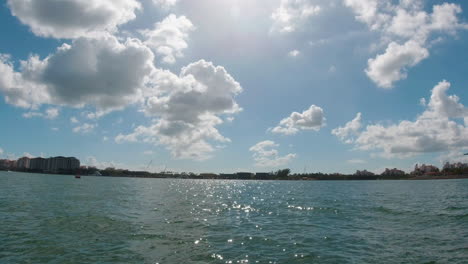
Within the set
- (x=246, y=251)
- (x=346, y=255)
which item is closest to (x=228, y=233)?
(x=246, y=251)

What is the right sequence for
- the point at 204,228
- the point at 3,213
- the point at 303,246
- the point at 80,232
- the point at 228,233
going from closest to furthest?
the point at 303,246 → the point at 80,232 → the point at 228,233 → the point at 204,228 → the point at 3,213

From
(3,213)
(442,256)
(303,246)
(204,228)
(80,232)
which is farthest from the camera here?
(3,213)

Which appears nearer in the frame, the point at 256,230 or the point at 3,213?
the point at 256,230

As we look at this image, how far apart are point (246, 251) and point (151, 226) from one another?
1295 centimetres

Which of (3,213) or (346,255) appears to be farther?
(3,213)

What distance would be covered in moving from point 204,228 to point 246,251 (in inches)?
388

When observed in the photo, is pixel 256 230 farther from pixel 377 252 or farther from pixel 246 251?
pixel 377 252

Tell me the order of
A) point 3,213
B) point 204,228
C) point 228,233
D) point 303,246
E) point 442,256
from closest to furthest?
point 442,256, point 303,246, point 228,233, point 204,228, point 3,213

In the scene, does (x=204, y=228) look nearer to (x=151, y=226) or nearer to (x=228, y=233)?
(x=228, y=233)

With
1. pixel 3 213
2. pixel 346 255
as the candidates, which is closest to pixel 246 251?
pixel 346 255

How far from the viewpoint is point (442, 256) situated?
820 inches

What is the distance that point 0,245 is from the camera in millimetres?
21578

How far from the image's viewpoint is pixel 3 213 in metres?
35.4

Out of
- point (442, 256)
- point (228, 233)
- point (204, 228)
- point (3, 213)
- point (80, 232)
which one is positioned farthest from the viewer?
point (3, 213)
